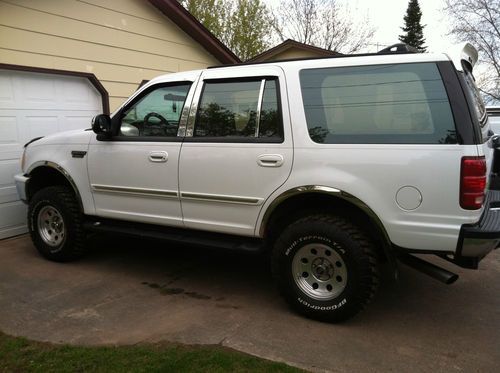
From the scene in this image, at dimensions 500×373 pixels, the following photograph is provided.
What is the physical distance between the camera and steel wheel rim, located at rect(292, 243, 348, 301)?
356 centimetres

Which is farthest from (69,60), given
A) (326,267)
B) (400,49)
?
(326,267)

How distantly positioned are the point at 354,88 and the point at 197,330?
2.23 meters

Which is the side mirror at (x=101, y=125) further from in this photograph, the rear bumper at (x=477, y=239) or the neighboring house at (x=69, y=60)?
the rear bumper at (x=477, y=239)

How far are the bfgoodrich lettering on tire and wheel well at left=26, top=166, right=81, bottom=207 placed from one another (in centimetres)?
278

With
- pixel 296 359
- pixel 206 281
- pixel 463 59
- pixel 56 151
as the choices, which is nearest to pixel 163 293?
pixel 206 281

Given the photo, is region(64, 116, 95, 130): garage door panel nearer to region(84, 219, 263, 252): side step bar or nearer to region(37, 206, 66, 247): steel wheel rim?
region(37, 206, 66, 247): steel wheel rim

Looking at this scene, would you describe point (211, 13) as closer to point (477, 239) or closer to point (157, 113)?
point (157, 113)

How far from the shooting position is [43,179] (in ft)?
17.7

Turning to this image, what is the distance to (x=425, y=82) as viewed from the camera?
3258mm

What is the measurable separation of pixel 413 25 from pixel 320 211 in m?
43.0

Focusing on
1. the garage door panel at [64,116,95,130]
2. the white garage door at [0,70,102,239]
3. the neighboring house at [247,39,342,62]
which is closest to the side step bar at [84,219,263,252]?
the white garage door at [0,70,102,239]

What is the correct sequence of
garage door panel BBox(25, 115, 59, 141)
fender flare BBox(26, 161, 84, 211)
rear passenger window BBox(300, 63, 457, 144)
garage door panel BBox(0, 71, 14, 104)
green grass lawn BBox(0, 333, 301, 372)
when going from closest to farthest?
green grass lawn BBox(0, 333, 301, 372)
rear passenger window BBox(300, 63, 457, 144)
fender flare BBox(26, 161, 84, 211)
garage door panel BBox(0, 71, 14, 104)
garage door panel BBox(25, 115, 59, 141)

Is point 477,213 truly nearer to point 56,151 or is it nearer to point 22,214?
point 56,151

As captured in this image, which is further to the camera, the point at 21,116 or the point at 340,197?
the point at 21,116
